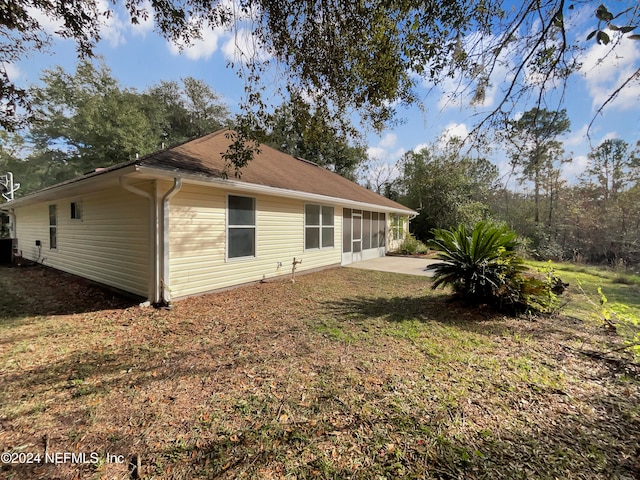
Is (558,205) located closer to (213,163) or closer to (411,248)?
(411,248)

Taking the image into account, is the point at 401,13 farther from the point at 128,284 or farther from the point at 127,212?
the point at 128,284


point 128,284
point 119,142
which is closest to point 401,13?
point 128,284

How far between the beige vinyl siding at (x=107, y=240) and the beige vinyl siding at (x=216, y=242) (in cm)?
67

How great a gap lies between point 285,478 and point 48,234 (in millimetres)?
13144

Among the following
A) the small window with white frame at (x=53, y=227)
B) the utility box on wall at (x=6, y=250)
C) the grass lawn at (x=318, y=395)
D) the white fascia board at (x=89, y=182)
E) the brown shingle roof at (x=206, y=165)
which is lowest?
the grass lawn at (x=318, y=395)

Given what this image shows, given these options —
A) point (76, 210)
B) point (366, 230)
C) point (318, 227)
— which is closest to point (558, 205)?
point (366, 230)

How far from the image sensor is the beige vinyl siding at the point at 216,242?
5711 millimetres

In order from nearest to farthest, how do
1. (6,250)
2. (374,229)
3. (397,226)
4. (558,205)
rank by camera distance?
(6,250) < (374,229) < (397,226) < (558,205)

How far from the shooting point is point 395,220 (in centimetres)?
1622

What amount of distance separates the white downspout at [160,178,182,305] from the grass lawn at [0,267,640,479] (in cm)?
57

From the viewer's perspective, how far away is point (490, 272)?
491 centimetres

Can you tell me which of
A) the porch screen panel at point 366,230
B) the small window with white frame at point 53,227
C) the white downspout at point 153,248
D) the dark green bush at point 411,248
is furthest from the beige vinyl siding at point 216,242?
the dark green bush at point 411,248

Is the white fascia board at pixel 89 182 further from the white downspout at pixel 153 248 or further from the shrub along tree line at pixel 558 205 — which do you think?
the shrub along tree line at pixel 558 205

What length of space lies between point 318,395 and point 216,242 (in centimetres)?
463
